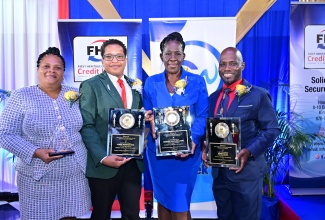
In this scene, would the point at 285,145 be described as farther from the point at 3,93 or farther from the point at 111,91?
the point at 3,93

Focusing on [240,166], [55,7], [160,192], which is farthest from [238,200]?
[55,7]

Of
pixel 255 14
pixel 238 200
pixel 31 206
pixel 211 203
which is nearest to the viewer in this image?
pixel 31 206

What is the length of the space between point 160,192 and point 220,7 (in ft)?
10.4

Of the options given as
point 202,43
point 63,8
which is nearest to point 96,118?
point 202,43

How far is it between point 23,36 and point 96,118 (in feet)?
10.1

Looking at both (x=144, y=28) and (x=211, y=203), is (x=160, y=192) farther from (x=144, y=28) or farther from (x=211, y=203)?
(x=144, y=28)

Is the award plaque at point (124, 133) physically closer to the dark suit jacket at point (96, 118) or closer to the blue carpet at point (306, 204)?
the dark suit jacket at point (96, 118)

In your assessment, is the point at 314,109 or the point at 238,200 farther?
the point at 314,109

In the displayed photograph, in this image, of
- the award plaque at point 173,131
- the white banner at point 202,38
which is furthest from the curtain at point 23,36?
the award plaque at point 173,131

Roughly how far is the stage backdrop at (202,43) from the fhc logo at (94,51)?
0.69 m

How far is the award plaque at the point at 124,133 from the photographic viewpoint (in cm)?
235

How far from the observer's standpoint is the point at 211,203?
4.29 m

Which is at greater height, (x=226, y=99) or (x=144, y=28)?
(x=144, y=28)

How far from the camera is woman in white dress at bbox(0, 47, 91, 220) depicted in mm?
2262
